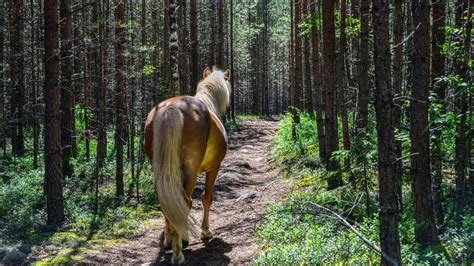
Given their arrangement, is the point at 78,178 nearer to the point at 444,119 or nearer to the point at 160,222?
the point at 160,222

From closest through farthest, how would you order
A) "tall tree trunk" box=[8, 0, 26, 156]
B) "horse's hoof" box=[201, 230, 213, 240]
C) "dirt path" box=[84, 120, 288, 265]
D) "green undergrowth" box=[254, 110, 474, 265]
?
"green undergrowth" box=[254, 110, 474, 265] → "dirt path" box=[84, 120, 288, 265] → "horse's hoof" box=[201, 230, 213, 240] → "tall tree trunk" box=[8, 0, 26, 156]

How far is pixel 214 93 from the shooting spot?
27.8 feet

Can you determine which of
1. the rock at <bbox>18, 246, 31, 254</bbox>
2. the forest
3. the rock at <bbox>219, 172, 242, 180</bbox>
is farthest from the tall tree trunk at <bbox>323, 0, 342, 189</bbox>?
the rock at <bbox>18, 246, 31, 254</bbox>

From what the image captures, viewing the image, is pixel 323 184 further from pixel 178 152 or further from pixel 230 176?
pixel 178 152

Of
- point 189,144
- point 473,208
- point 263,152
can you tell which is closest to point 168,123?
point 189,144

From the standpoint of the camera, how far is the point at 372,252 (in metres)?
5.14

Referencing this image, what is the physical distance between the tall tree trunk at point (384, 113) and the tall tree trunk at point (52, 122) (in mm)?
6493

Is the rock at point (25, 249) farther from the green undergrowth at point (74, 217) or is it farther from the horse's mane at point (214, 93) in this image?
the horse's mane at point (214, 93)

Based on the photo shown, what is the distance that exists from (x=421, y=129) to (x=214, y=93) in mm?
4362

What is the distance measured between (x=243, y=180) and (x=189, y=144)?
6.59 meters

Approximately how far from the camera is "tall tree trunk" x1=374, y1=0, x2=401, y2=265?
11.4ft

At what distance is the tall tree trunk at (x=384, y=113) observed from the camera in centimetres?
348

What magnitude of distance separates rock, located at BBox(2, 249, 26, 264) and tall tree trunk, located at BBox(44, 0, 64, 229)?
5.87 ft

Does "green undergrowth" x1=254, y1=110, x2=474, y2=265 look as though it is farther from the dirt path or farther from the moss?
the moss
